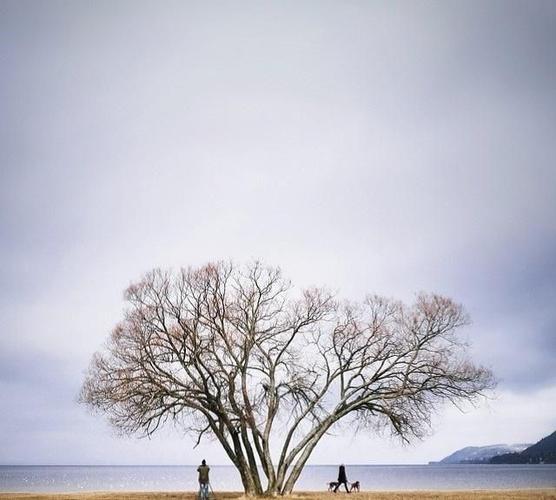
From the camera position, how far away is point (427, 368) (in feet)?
98.1

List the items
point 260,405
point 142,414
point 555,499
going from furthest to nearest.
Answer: point 260,405, point 142,414, point 555,499

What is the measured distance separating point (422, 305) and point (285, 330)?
24.4ft

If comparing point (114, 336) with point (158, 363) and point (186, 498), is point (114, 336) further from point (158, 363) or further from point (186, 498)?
point (186, 498)

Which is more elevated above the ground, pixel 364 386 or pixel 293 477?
pixel 364 386

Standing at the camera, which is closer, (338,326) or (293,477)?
(293,477)

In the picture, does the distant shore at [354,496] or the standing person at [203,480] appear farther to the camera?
the distant shore at [354,496]

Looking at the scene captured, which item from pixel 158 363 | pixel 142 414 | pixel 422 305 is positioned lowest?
pixel 142 414

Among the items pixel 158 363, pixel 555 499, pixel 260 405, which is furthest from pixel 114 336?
pixel 555 499

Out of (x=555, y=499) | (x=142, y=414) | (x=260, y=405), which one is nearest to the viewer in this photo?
(x=555, y=499)

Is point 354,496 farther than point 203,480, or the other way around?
point 354,496

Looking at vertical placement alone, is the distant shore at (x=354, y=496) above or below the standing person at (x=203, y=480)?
below

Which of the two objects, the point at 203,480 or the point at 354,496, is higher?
the point at 203,480

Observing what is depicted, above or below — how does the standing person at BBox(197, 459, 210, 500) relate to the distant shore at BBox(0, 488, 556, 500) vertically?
above

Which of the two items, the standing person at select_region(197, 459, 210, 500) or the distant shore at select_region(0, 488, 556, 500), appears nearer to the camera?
the standing person at select_region(197, 459, 210, 500)
